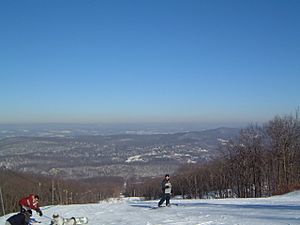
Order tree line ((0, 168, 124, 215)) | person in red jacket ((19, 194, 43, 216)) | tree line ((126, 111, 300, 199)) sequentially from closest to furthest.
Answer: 1. person in red jacket ((19, 194, 43, 216))
2. tree line ((126, 111, 300, 199))
3. tree line ((0, 168, 124, 215))

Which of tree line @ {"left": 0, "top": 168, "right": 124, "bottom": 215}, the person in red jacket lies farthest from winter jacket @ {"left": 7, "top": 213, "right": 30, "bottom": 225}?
tree line @ {"left": 0, "top": 168, "right": 124, "bottom": 215}

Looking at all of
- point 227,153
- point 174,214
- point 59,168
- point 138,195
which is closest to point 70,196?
point 138,195

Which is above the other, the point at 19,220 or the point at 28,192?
the point at 19,220

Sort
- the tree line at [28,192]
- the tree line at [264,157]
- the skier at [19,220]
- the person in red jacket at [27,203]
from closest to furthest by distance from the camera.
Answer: the skier at [19,220], the person in red jacket at [27,203], the tree line at [264,157], the tree line at [28,192]

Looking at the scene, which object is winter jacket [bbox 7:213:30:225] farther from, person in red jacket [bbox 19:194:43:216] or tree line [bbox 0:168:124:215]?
tree line [bbox 0:168:124:215]

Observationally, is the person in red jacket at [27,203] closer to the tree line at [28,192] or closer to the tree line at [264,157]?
the tree line at [264,157]

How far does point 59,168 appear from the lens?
185000mm

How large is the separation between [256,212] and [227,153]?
39.2m

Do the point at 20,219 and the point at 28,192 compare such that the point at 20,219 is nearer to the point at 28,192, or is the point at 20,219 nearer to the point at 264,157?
the point at 264,157

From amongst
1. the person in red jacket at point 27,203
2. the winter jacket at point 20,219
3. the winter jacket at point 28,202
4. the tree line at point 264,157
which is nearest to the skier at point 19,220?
the winter jacket at point 20,219

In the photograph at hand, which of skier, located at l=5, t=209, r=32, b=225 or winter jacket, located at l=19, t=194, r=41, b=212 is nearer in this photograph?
skier, located at l=5, t=209, r=32, b=225

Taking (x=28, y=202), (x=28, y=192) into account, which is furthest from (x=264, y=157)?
(x=28, y=192)

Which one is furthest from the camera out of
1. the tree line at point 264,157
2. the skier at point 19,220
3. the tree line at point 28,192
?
the tree line at point 28,192

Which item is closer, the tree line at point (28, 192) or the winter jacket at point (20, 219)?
the winter jacket at point (20, 219)
